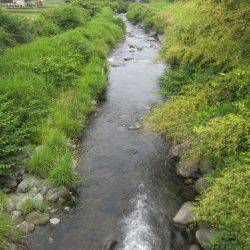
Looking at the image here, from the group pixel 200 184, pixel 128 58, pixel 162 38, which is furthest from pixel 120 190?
pixel 162 38

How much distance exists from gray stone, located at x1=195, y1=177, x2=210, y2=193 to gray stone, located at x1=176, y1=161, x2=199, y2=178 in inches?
Result: 20.7

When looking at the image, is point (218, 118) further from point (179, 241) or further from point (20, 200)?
point (20, 200)

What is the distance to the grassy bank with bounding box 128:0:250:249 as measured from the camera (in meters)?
6.96

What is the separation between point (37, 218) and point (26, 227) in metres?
0.41

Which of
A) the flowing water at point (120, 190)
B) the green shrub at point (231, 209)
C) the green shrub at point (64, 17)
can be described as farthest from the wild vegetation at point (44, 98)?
the green shrub at point (231, 209)

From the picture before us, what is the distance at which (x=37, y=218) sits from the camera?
912 centimetres

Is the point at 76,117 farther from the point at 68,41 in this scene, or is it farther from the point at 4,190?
the point at 68,41

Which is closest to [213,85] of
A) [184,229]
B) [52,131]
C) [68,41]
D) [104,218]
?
[184,229]

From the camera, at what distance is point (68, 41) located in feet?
68.8

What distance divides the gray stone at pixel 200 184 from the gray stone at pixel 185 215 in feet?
2.57

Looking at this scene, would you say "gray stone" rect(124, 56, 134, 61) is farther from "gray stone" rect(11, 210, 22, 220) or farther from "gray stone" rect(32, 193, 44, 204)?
"gray stone" rect(11, 210, 22, 220)

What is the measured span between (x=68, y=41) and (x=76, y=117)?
27.6 ft

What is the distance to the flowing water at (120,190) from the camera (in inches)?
341

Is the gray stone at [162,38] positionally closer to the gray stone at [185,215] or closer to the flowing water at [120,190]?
the flowing water at [120,190]
